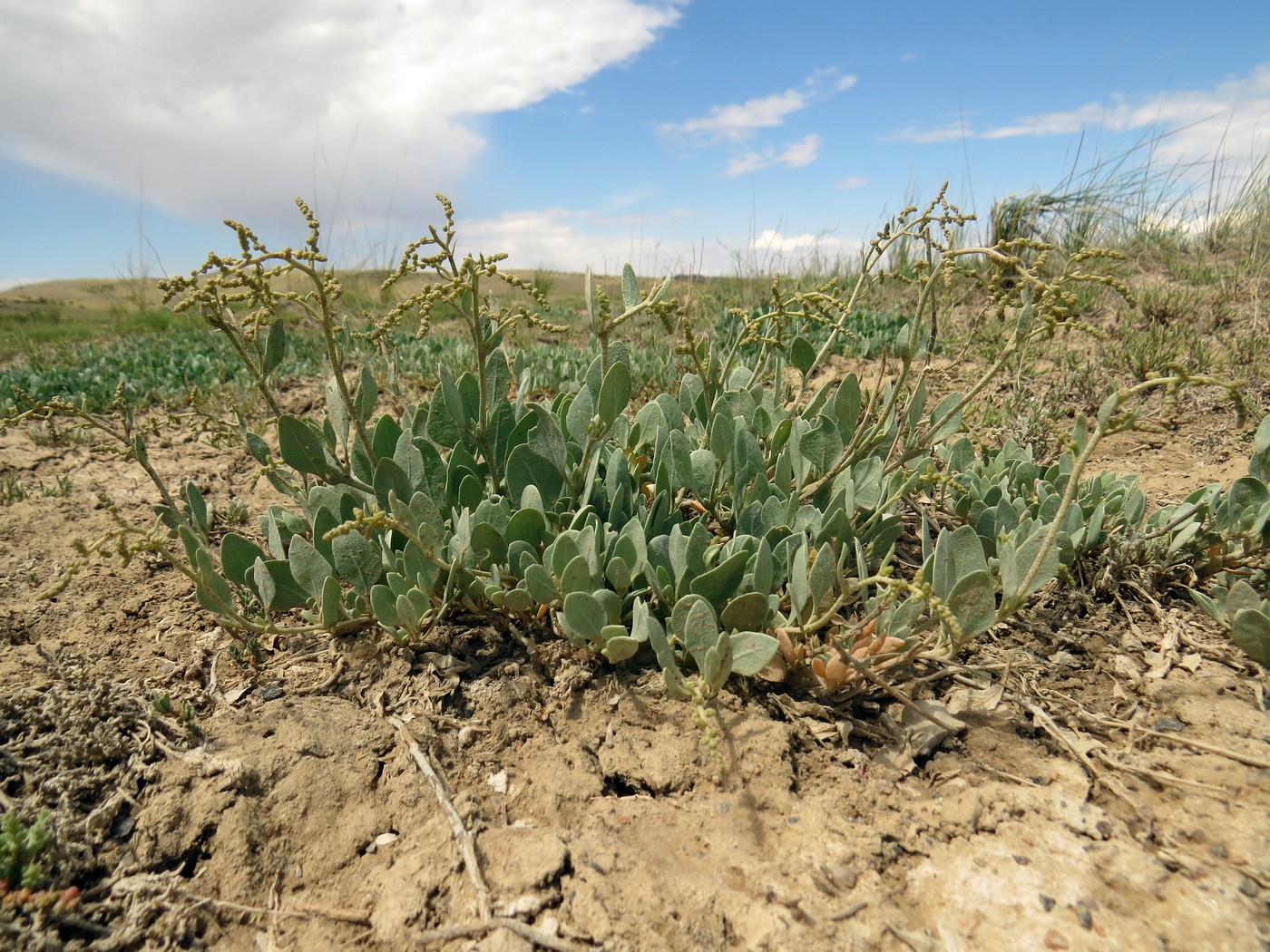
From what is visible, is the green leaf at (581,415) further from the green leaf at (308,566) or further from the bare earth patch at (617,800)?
the green leaf at (308,566)

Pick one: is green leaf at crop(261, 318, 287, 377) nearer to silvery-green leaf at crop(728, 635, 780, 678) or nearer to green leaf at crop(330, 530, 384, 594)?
green leaf at crop(330, 530, 384, 594)

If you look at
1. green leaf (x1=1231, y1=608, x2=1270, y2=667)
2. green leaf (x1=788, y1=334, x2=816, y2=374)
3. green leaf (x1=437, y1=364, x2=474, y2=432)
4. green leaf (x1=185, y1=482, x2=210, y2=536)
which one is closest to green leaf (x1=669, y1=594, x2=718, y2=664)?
green leaf (x1=437, y1=364, x2=474, y2=432)

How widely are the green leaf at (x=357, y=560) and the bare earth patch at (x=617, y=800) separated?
0.18m

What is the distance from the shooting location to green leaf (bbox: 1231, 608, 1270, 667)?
1.80 metres

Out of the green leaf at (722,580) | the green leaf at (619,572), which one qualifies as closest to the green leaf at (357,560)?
the green leaf at (619,572)

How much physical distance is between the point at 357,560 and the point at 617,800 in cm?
93

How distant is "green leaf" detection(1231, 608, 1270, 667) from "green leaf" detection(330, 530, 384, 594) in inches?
85.0

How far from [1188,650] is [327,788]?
2199 millimetres

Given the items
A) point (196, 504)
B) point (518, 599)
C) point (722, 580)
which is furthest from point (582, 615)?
point (196, 504)

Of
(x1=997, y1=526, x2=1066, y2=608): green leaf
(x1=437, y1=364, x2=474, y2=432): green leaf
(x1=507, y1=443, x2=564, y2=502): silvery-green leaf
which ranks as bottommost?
(x1=997, y1=526, x2=1066, y2=608): green leaf

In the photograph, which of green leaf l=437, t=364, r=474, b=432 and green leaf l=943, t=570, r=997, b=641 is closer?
green leaf l=943, t=570, r=997, b=641

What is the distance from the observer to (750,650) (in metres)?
1.61

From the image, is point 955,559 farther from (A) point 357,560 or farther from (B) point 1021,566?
(A) point 357,560

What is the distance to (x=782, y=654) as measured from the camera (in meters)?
1.86
